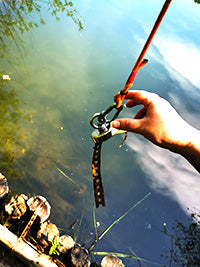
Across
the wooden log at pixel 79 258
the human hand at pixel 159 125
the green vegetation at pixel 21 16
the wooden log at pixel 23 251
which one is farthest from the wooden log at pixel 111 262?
the green vegetation at pixel 21 16

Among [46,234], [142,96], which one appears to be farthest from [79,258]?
[142,96]

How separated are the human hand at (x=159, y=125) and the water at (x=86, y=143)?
1942mm

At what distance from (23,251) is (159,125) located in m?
2.03

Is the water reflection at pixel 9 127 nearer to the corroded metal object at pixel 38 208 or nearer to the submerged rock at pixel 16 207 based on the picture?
the submerged rock at pixel 16 207

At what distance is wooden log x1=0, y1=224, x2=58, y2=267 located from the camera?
86.5 inches

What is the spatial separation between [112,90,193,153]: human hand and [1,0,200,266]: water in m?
1.94

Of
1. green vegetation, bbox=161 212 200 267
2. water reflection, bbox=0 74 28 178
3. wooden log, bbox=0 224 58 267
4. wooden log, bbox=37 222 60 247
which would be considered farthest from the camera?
water reflection, bbox=0 74 28 178

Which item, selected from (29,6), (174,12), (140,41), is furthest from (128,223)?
(174,12)

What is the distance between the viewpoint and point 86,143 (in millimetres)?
3795

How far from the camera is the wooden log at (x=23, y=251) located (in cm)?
220

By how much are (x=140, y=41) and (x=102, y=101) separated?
3.75 meters

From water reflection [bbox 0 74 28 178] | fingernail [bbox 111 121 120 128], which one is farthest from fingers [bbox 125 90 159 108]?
water reflection [bbox 0 74 28 178]

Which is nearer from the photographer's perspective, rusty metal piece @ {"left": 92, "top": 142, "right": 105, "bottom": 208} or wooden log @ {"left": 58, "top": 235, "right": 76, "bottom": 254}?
rusty metal piece @ {"left": 92, "top": 142, "right": 105, "bottom": 208}

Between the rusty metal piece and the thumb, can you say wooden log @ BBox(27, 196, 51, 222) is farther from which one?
the thumb
